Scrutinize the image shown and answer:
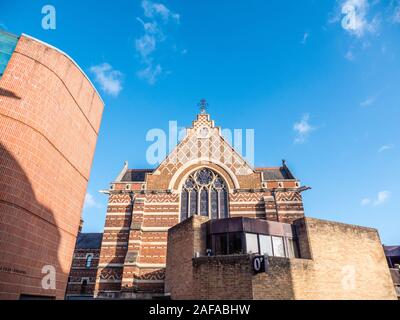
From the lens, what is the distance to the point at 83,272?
28.8 metres

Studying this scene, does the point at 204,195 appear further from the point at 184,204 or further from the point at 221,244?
the point at 221,244

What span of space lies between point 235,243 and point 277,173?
14.3 metres

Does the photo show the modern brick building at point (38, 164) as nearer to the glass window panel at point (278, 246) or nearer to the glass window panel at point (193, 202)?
the glass window panel at point (278, 246)

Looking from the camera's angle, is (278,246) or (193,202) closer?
(278,246)

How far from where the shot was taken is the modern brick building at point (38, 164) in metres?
8.84

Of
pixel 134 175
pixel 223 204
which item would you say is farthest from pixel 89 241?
pixel 223 204

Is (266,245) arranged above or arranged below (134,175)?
below

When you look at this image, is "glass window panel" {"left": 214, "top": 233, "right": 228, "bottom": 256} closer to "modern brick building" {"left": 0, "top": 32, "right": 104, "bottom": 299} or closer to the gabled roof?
"modern brick building" {"left": 0, "top": 32, "right": 104, "bottom": 299}

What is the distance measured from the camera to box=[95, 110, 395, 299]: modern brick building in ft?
39.4

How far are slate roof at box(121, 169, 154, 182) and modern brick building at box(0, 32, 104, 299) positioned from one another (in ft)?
40.3

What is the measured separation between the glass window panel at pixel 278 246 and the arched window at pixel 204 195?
27.2 feet

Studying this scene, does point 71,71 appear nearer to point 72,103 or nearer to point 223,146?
point 72,103

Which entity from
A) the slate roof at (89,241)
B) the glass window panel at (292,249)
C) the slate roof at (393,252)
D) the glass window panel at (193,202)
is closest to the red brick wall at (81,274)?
the slate roof at (89,241)
